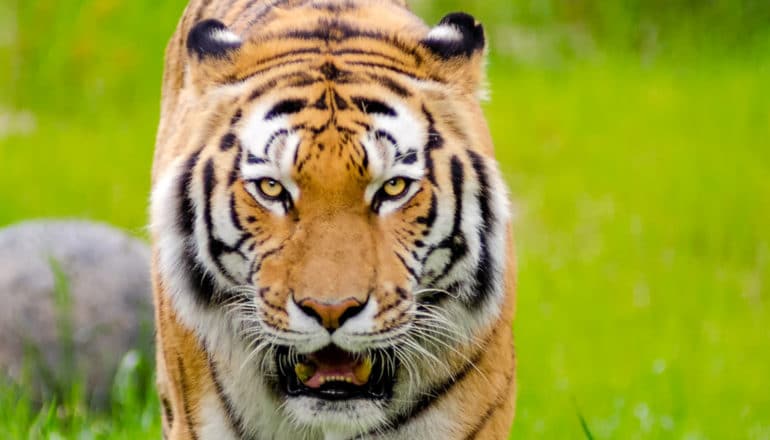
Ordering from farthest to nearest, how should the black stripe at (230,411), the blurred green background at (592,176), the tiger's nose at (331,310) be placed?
the blurred green background at (592,176) → the black stripe at (230,411) → the tiger's nose at (331,310)

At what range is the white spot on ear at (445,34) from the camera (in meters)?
2.92

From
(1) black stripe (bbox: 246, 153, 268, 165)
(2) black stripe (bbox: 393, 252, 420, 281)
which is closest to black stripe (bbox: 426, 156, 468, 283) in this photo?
(2) black stripe (bbox: 393, 252, 420, 281)

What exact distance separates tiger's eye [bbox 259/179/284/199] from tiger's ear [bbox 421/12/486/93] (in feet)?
1.70

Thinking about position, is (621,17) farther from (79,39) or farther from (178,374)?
(178,374)

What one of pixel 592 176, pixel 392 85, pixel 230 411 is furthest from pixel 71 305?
pixel 592 176

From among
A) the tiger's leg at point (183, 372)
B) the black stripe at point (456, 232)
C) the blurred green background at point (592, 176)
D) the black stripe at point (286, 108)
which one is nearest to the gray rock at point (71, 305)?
the blurred green background at point (592, 176)

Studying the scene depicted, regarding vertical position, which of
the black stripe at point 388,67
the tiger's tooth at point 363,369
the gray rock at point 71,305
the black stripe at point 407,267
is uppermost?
the black stripe at point 388,67

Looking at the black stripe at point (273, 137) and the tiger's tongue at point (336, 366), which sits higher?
the black stripe at point (273, 137)

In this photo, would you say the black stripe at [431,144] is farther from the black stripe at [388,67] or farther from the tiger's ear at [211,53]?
the tiger's ear at [211,53]

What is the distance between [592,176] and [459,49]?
4976mm

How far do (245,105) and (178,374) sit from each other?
0.73 meters

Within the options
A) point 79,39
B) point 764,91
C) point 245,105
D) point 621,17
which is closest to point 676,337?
point 764,91

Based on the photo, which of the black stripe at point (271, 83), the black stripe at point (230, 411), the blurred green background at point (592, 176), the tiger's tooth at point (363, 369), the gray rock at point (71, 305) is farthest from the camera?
the blurred green background at point (592, 176)

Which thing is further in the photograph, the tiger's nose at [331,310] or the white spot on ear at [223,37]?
the white spot on ear at [223,37]
